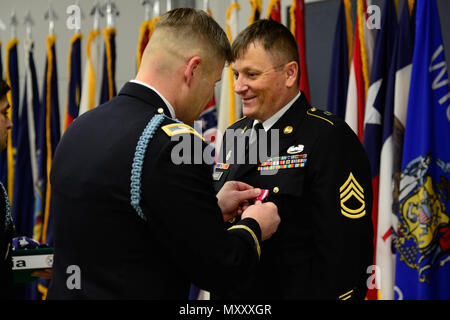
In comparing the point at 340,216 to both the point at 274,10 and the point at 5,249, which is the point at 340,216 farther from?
the point at 274,10

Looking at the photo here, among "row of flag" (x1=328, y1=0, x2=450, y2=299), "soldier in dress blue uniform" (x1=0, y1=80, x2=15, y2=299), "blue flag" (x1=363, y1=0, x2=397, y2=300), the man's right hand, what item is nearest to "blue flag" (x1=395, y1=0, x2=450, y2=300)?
"row of flag" (x1=328, y1=0, x2=450, y2=299)

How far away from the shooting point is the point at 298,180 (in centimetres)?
160

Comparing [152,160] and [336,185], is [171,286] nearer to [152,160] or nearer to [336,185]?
[152,160]

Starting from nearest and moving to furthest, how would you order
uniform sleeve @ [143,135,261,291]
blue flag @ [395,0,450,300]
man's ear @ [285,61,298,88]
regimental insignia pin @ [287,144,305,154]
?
uniform sleeve @ [143,135,261,291], regimental insignia pin @ [287,144,305,154], man's ear @ [285,61,298,88], blue flag @ [395,0,450,300]

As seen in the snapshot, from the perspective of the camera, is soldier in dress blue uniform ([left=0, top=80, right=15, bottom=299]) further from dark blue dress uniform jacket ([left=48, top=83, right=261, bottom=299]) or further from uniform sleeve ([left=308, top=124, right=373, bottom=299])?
uniform sleeve ([left=308, top=124, right=373, bottom=299])

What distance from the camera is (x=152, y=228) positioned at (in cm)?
112

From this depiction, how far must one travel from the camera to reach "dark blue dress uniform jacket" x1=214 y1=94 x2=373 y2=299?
155cm

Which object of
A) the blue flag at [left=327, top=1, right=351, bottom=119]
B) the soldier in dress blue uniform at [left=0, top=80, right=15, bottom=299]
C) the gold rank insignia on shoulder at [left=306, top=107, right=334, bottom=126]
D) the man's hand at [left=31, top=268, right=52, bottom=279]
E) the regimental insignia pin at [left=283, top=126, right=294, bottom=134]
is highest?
the blue flag at [left=327, top=1, right=351, bottom=119]

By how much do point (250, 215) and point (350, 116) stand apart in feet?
4.08

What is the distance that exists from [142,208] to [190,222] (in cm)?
11

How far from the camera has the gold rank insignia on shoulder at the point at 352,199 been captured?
1553mm

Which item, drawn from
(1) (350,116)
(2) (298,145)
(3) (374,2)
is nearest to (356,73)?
(1) (350,116)

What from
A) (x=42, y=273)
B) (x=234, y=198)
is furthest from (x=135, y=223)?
(x=42, y=273)
